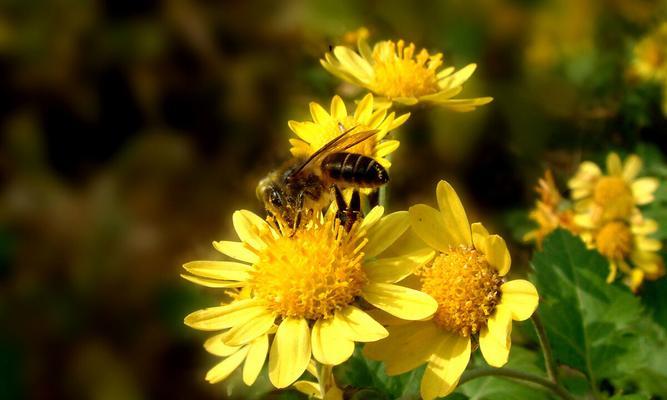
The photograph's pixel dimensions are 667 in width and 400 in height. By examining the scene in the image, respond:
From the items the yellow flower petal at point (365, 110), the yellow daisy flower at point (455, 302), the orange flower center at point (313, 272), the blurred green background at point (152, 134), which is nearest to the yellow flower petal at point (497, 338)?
the yellow daisy flower at point (455, 302)

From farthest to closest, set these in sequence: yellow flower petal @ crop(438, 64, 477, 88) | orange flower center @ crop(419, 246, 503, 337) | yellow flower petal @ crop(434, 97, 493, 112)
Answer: yellow flower petal @ crop(438, 64, 477, 88), yellow flower petal @ crop(434, 97, 493, 112), orange flower center @ crop(419, 246, 503, 337)

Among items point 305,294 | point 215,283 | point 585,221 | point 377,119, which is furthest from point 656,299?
point 215,283

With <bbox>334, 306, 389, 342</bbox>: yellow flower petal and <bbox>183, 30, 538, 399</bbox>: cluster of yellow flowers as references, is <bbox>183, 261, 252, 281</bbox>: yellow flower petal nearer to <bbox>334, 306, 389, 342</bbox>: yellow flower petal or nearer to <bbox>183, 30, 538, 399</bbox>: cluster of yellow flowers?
<bbox>183, 30, 538, 399</bbox>: cluster of yellow flowers

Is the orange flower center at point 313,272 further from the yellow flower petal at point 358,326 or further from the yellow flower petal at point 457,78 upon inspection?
the yellow flower petal at point 457,78

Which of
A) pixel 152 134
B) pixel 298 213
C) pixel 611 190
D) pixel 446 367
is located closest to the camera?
pixel 446 367

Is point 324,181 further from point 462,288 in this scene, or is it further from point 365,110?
point 462,288

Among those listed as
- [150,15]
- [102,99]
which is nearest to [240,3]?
[150,15]

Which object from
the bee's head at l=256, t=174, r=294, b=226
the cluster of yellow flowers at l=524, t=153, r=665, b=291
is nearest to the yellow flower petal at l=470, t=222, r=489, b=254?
the bee's head at l=256, t=174, r=294, b=226
